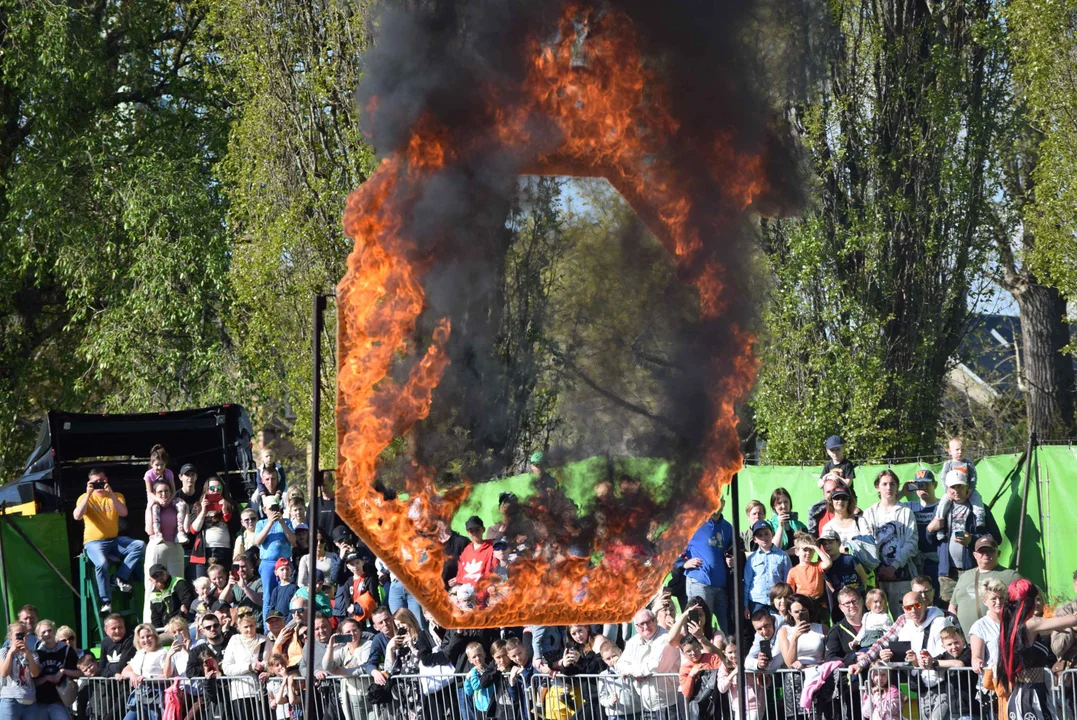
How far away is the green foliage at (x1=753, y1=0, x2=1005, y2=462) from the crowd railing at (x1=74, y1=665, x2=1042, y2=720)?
24.4 feet

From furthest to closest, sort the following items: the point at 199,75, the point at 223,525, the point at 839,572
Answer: the point at 199,75, the point at 223,525, the point at 839,572

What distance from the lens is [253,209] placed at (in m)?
18.8

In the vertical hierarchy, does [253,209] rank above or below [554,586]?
above

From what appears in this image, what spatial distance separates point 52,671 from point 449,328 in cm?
637

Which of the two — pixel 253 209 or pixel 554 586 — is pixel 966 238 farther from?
pixel 554 586

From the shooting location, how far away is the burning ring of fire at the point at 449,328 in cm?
817

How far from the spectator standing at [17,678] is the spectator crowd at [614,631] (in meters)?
0.02

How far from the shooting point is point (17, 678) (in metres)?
12.3

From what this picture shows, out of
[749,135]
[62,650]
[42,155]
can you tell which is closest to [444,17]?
[749,135]

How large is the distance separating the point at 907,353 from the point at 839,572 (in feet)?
23.9

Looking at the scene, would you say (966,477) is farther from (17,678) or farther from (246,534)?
(17,678)

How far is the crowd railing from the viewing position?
9.70 meters

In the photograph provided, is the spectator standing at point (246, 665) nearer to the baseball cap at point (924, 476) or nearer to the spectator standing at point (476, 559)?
the spectator standing at point (476, 559)

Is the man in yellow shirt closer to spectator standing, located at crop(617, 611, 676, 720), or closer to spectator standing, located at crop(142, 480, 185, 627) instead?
spectator standing, located at crop(142, 480, 185, 627)
